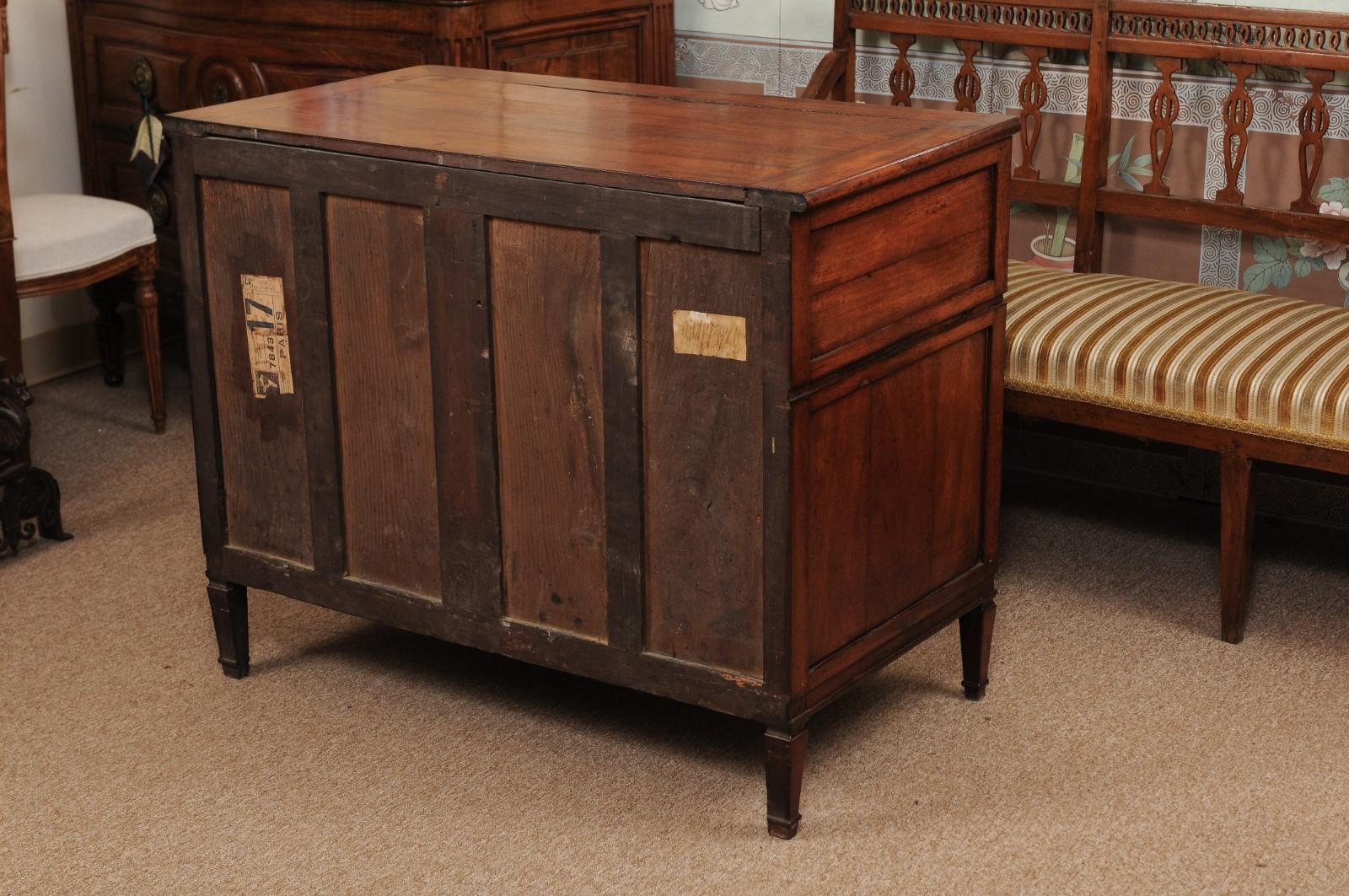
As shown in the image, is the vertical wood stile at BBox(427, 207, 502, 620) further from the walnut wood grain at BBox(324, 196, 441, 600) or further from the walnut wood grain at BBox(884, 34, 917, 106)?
the walnut wood grain at BBox(884, 34, 917, 106)

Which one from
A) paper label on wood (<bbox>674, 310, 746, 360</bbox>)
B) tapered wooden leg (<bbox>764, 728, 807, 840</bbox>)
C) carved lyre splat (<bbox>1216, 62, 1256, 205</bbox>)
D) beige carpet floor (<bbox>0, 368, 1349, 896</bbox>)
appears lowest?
beige carpet floor (<bbox>0, 368, 1349, 896</bbox>)

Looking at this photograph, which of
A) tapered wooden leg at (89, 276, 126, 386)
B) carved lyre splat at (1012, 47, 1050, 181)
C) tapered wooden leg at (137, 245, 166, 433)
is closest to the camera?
carved lyre splat at (1012, 47, 1050, 181)

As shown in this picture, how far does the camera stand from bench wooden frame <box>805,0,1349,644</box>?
2.81 m

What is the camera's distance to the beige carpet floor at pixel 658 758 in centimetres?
226

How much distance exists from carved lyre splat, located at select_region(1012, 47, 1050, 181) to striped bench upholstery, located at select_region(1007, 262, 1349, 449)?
405 millimetres

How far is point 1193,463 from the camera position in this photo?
341 centimetres

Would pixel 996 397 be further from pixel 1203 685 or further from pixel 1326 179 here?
pixel 1326 179

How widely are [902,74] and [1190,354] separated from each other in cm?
106

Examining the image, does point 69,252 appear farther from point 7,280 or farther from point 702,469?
point 702,469

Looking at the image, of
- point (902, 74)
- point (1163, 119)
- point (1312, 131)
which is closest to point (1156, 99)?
point (1163, 119)

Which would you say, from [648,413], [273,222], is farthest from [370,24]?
[648,413]

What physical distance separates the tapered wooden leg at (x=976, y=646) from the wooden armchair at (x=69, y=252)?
6.55 feet

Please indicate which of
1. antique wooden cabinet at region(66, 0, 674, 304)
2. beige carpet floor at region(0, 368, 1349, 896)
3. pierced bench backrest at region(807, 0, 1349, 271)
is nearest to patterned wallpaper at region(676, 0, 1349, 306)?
pierced bench backrest at region(807, 0, 1349, 271)

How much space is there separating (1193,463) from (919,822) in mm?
1358
